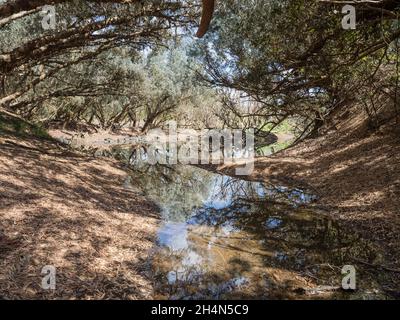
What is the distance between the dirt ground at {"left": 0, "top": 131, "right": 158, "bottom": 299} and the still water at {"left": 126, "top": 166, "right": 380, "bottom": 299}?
369mm

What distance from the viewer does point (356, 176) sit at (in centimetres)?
866

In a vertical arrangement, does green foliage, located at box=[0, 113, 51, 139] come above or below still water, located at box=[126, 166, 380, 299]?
above

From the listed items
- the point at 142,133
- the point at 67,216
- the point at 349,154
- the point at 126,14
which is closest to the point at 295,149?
the point at 349,154

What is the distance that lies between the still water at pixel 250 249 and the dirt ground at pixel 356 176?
0.36 meters

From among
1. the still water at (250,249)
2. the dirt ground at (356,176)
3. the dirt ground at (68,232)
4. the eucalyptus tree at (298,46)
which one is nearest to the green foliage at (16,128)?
the dirt ground at (68,232)

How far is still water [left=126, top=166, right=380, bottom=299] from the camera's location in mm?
4141

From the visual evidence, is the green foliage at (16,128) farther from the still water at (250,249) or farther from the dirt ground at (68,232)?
the still water at (250,249)

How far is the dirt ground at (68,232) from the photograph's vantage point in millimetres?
3713

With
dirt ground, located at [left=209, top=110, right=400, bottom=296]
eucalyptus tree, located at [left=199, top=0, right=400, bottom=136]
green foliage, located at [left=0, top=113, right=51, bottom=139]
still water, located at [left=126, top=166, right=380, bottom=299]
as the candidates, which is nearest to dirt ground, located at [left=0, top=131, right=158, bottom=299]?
still water, located at [left=126, top=166, right=380, bottom=299]

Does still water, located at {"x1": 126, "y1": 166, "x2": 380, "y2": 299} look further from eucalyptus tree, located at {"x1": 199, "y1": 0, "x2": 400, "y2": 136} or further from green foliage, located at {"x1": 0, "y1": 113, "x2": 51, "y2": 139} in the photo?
green foliage, located at {"x1": 0, "y1": 113, "x2": 51, "y2": 139}

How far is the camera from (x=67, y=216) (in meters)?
5.50

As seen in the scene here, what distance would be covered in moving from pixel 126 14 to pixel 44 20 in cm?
282

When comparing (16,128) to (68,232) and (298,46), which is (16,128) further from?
(298,46)
